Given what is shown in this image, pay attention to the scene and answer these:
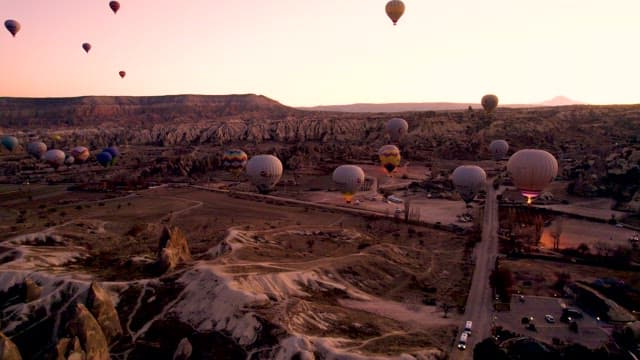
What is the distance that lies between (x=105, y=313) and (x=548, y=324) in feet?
101

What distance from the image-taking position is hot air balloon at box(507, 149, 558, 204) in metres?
56.4

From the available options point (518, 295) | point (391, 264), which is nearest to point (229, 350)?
point (391, 264)

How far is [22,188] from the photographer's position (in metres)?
93.2

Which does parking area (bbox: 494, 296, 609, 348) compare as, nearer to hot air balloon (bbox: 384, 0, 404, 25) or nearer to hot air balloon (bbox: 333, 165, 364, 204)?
hot air balloon (bbox: 333, 165, 364, 204)

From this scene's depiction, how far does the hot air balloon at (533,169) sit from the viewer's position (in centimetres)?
5638

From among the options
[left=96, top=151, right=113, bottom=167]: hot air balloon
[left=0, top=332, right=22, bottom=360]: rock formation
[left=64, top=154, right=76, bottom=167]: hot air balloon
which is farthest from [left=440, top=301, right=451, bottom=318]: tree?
[left=64, top=154, right=76, bottom=167]: hot air balloon

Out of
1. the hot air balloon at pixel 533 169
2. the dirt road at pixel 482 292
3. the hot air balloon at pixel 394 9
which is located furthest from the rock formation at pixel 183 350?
the hot air balloon at pixel 394 9

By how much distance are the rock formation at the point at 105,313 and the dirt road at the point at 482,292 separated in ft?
70.8

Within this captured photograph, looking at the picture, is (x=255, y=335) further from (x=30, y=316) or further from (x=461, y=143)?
(x=461, y=143)

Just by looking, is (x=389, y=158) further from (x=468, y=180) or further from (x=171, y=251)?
(x=171, y=251)

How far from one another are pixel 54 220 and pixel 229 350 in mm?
43922

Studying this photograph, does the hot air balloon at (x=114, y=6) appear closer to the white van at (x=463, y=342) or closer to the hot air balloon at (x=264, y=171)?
the hot air balloon at (x=264, y=171)

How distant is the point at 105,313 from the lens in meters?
31.5

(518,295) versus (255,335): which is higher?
(255,335)
